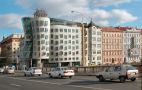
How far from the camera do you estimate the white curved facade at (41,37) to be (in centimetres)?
15400

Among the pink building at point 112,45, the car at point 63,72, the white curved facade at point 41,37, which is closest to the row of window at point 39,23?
the white curved facade at point 41,37

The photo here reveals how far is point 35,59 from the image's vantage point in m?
155

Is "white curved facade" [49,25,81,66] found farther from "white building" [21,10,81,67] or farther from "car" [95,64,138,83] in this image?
"car" [95,64,138,83]

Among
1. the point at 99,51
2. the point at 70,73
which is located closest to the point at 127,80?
the point at 70,73

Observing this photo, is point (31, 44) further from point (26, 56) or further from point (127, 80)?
point (127, 80)

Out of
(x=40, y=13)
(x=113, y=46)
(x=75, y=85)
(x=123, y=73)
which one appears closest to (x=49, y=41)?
(x=40, y=13)

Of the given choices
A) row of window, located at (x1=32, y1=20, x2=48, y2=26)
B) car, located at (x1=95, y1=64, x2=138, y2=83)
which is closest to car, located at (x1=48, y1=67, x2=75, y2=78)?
car, located at (x1=95, y1=64, x2=138, y2=83)

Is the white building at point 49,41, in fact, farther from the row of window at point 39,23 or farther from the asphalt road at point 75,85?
the asphalt road at point 75,85

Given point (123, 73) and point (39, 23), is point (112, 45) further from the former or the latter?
point (123, 73)

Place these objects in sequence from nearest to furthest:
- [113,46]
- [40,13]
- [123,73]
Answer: [123,73]
[40,13]
[113,46]

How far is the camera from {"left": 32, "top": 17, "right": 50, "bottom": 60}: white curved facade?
154000mm

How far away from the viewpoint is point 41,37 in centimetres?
15562

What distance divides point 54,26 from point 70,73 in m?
114

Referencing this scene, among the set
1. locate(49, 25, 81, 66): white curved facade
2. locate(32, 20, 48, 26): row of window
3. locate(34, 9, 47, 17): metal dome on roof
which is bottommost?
locate(49, 25, 81, 66): white curved facade
